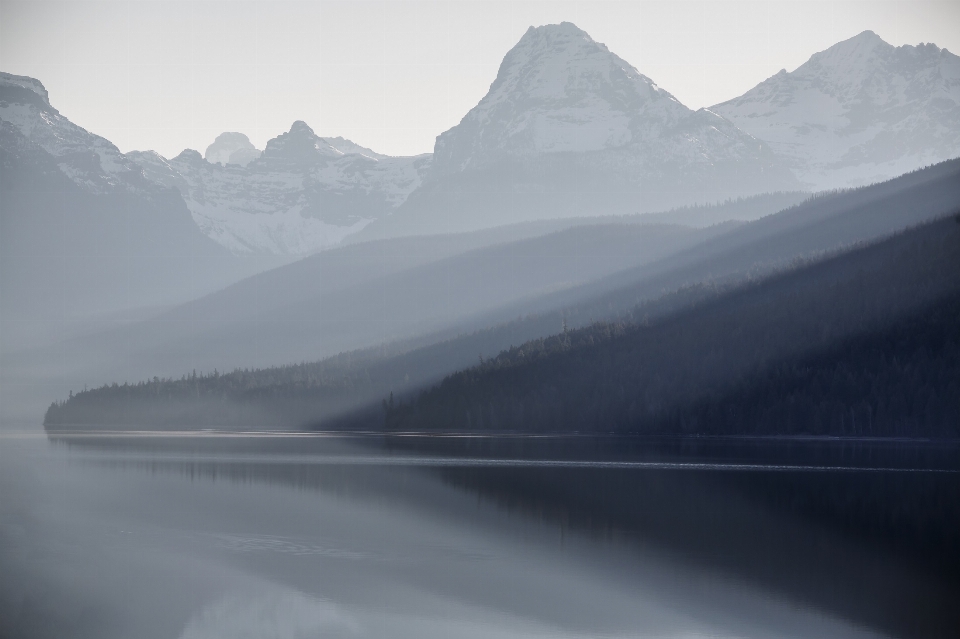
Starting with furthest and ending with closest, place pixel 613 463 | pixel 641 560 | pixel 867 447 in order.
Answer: pixel 867 447, pixel 613 463, pixel 641 560

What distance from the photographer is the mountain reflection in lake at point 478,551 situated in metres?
60.5

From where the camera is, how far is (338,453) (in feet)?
552

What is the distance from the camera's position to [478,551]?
261 ft

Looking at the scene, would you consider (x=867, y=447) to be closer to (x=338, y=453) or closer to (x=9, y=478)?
(x=338, y=453)

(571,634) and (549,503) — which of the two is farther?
(549,503)

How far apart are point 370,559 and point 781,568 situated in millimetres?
23493

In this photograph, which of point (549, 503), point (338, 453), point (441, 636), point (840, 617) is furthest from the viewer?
point (338, 453)

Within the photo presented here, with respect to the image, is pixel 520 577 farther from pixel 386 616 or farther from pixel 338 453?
pixel 338 453

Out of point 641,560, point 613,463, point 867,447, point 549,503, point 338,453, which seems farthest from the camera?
point 867,447

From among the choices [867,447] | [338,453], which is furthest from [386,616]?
[867,447]

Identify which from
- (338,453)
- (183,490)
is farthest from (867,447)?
(183,490)

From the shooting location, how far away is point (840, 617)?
61.0 meters

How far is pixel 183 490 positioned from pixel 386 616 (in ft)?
183

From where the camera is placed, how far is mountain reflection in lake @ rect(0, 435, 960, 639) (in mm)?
60531
